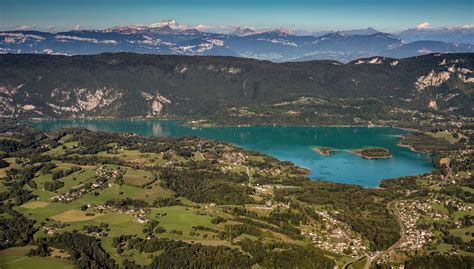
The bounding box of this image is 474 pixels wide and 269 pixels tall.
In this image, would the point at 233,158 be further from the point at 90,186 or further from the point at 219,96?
the point at 219,96

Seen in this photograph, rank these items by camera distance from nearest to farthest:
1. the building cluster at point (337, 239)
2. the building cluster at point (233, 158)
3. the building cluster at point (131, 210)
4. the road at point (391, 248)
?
the road at point (391, 248) → the building cluster at point (337, 239) → the building cluster at point (131, 210) → the building cluster at point (233, 158)

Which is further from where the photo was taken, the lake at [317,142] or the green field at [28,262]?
the lake at [317,142]

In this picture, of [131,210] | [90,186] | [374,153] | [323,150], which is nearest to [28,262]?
[131,210]

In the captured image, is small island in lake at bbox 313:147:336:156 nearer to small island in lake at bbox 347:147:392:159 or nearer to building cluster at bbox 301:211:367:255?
small island in lake at bbox 347:147:392:159

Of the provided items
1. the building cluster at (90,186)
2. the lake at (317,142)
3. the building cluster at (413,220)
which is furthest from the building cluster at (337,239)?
the building cluster at (90,186)

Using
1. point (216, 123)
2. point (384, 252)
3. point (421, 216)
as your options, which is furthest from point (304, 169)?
point (216, 123)

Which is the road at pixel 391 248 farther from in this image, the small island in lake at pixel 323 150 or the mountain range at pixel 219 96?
the mountain range at pixel 219 96
